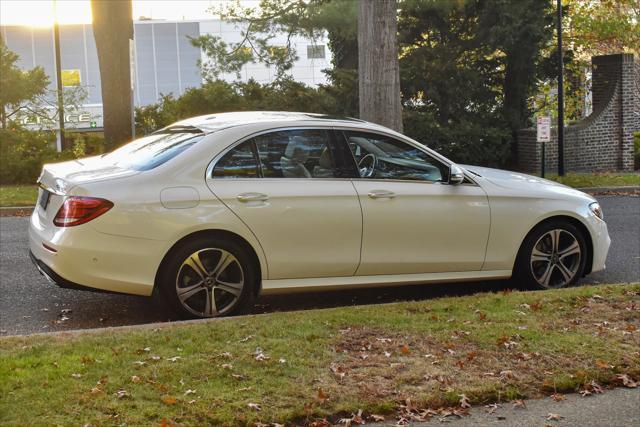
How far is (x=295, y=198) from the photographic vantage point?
23.1 feet

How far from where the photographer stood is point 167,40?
211 ft

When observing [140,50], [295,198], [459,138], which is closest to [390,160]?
[295,198]

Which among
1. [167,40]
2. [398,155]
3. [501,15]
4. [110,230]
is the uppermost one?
[167,40]

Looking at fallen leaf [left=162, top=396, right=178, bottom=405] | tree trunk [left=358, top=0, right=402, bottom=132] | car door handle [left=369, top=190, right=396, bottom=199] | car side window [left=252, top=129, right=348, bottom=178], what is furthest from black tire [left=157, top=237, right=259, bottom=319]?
tree trunk [left=358, top=0, right=402, bottom=132]

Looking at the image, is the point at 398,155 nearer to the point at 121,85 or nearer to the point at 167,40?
the point at 121,85

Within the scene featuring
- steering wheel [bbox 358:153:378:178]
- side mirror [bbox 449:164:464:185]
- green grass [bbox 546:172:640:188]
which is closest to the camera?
steering wheel [bbox 358:153:378:178]

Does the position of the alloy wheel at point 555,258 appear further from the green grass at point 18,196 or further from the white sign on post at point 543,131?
the white sign on post at point 543,131

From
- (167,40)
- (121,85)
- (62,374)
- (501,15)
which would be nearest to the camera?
(62,374)

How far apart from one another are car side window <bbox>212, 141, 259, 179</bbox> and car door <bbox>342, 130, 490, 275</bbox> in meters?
0.86

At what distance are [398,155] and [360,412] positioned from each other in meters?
3.42

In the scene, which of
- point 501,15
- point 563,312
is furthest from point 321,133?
point 501,15

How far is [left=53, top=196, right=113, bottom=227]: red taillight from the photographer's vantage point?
21.4 ft

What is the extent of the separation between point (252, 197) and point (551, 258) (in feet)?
9.65

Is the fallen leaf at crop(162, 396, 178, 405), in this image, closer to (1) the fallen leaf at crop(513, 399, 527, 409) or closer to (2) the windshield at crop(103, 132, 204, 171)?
(1) the fallen leaf at crop(513, 399, 527, 409)
